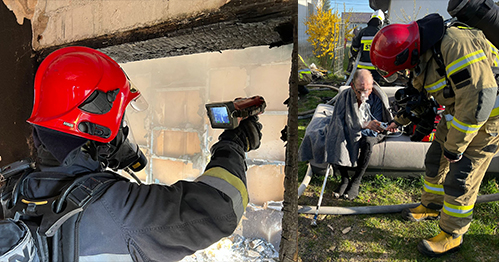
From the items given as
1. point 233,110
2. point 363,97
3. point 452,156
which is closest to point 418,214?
point 452,156

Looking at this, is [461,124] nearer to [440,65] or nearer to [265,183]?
[440,65]

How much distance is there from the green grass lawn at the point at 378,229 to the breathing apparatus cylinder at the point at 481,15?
1.33 feet

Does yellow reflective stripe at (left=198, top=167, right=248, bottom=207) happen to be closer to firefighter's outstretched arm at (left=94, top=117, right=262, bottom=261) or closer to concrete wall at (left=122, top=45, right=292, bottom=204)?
firefighter's outstretched arm at (left=94, top=117, right=262, bottom=261)

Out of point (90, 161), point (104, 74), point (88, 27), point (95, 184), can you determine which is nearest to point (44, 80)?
point (104, 74)

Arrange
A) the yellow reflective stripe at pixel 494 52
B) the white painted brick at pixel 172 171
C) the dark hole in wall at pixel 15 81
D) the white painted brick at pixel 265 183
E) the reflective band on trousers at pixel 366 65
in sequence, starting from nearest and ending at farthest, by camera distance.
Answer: the yellow reflective stripe at pixel 494 52 < the reflective band on trousers at pixel 366 65 < the white painted brick at pixel 265 183 < the white painted brick at pixel 172 171 < the dark hole in wall at pixel 15 81

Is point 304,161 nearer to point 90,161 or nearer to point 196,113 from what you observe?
point 196,113

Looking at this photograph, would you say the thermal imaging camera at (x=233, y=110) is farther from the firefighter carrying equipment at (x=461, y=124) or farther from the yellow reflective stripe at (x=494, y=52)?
the yellow reflective stripe at (x=494, y=52)

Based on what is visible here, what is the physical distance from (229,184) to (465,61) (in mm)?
841

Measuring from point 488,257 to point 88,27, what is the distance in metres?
2.32

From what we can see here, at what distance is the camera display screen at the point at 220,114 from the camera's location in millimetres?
1146

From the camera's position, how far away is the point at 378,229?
0.92 m

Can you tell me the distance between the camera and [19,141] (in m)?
2.12

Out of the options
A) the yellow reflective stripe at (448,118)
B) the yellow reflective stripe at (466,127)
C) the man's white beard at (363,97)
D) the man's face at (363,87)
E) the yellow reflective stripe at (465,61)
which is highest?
the yellow reflective stripe at (465,61)

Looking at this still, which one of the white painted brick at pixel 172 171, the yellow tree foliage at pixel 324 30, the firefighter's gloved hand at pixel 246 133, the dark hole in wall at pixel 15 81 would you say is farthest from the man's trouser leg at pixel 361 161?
the dark hole in wall at pixel 15 81
